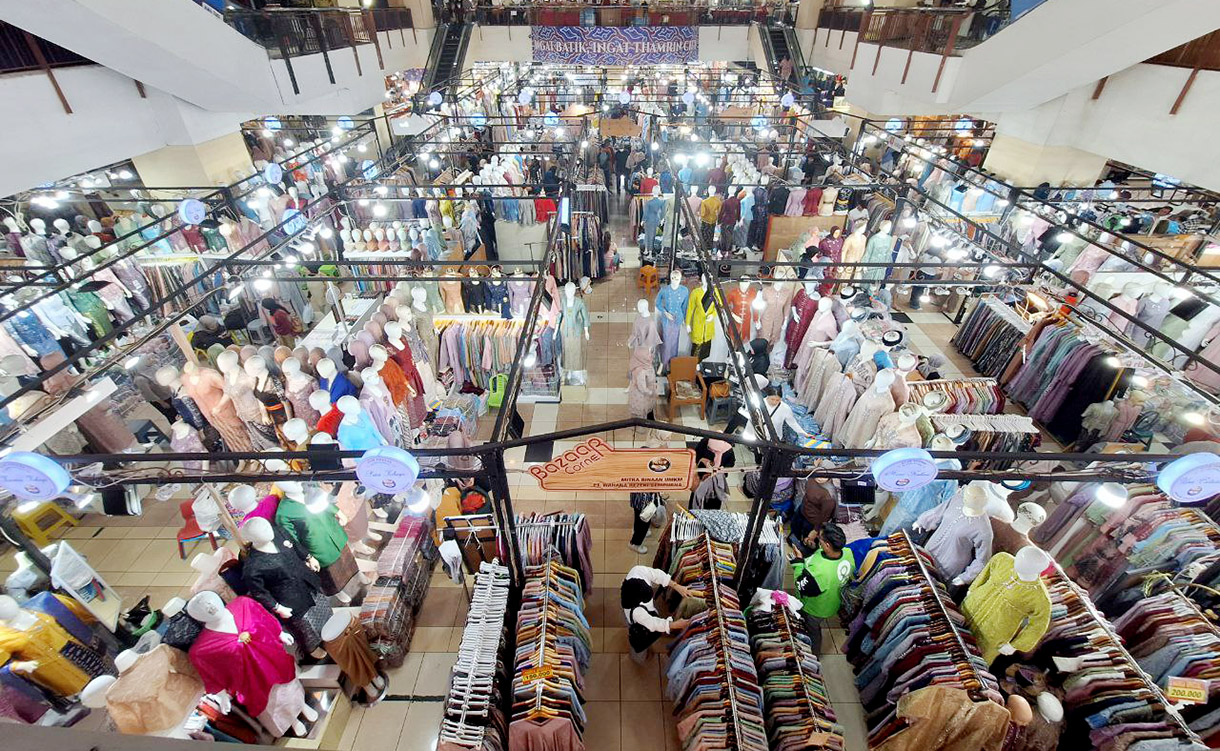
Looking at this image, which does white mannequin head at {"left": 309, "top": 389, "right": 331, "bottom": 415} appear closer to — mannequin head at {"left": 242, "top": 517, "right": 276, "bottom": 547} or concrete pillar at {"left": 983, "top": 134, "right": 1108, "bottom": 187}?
mannequin head at {"left": 242, "top": 517, "right": 276, "bottom": 547}

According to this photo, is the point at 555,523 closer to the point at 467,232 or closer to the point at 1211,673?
the point at 1211,673

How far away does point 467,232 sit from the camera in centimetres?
1120

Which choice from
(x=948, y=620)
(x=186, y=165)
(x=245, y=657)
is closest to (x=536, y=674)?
(x=245, y=657)

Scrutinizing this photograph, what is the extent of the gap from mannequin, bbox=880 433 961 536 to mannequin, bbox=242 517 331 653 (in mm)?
5839

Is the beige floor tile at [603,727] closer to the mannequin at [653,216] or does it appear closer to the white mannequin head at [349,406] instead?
the white mannequin head at [349,406]

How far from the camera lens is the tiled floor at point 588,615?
191 inches

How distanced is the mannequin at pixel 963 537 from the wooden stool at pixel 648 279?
782 centimetres

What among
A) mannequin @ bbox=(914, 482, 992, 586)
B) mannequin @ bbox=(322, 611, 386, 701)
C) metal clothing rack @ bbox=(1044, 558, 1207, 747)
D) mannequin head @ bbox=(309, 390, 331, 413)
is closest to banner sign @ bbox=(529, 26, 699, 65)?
mannequin head @ bbox=(309, 390, 331, 413)

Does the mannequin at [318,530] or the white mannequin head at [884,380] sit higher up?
the white mannequin head at [884,380]

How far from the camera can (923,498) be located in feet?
18.2

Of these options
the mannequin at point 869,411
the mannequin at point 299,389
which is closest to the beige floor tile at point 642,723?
the mannequin at point 869,411

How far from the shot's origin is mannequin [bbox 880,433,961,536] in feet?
17.8

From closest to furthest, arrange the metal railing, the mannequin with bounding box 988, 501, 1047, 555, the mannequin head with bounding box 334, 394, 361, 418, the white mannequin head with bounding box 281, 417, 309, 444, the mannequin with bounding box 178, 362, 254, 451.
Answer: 1. the mannequin with bounding box 988, 501, 1047, 555
2. the white mannequin head with bounding box 281, 417, 309, 444
3. the mannequin head with bounding box 334, 394, 361, 418
4. the mannequin with bounding box 178, 362, 254, 451
5. the metal railing

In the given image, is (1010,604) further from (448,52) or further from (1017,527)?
(448,52)
